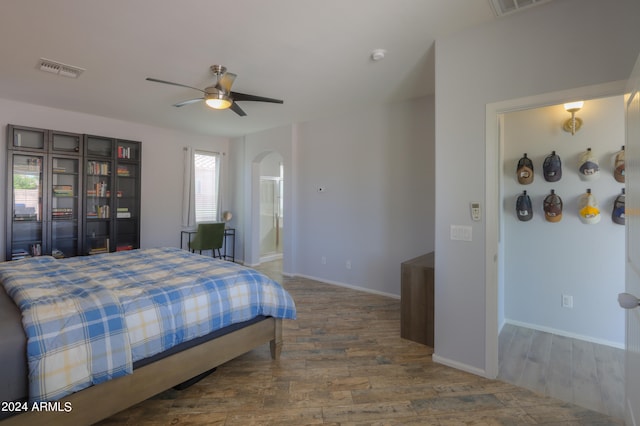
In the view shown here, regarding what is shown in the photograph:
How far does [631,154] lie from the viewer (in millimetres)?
1345

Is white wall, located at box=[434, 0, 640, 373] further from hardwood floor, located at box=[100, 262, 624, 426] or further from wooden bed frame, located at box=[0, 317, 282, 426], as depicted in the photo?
wooden bed frame, located at box=[0, 317, 282, 426]

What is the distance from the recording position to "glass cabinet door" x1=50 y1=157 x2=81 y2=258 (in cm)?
421

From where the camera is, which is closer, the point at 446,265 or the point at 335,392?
the point at 335,392

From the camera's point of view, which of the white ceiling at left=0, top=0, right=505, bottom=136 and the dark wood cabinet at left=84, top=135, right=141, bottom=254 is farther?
the dark wood cabinet at left=84, top=135, right=141, bottom=254

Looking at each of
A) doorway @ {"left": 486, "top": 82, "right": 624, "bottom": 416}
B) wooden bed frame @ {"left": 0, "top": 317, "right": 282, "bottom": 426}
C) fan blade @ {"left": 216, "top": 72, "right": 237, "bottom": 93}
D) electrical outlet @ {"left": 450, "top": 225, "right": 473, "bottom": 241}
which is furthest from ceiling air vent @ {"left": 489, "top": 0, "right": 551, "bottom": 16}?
wooden bed frame @ {"left": 0, "top": 317, "right": 282, "bottom": 426}

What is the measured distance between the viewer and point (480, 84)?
223 cm

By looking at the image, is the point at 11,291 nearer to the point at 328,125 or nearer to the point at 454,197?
the point at 454,197

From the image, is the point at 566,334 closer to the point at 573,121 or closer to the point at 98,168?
the point at 573,121

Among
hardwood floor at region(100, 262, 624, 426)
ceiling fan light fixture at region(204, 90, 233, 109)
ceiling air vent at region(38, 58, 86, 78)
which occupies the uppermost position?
ceiling air vent at region(38, 58, 86, 78)

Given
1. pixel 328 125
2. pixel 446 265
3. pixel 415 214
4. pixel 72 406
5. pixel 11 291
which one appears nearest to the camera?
pixel 72 406

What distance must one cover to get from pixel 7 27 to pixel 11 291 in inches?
79.0

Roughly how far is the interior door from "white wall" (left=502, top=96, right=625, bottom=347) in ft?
5.24

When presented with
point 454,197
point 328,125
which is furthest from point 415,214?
point 328,125

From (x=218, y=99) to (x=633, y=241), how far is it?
122 inches
